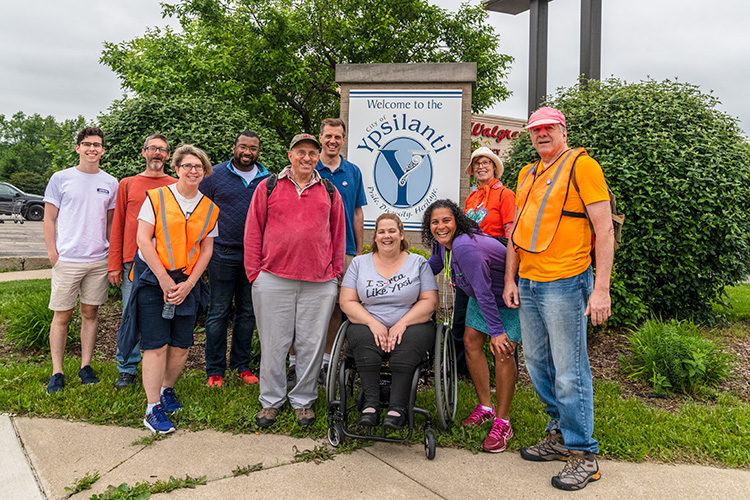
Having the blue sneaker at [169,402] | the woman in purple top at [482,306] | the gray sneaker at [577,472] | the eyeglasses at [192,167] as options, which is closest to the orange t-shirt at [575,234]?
the woman in purple top at [482,306]

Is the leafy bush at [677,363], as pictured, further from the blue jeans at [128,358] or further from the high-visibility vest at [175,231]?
the blue jeans at [128,358]

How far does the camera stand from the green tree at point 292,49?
918 cm

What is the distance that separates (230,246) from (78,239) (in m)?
1.05

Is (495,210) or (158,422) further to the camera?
(495,210)

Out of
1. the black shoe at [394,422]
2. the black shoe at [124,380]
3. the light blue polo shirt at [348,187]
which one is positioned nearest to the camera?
the black shoe at [394,422]

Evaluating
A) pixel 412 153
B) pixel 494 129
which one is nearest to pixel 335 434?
pixel 412 153

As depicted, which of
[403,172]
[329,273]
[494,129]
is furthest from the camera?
[494,129]

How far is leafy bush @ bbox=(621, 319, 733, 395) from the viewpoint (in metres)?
3.89

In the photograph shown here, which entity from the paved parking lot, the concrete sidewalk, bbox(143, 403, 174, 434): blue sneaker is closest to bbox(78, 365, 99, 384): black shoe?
the concrete sidewalk

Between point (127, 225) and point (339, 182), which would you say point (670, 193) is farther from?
point (127, 225)

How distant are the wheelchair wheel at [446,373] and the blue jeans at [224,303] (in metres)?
1.50

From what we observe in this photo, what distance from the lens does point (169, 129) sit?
17.7 feet

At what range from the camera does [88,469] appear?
8.78 feet

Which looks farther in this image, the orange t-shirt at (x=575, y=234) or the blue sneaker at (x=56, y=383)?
the blue sneaker at (x=56, y=383)
